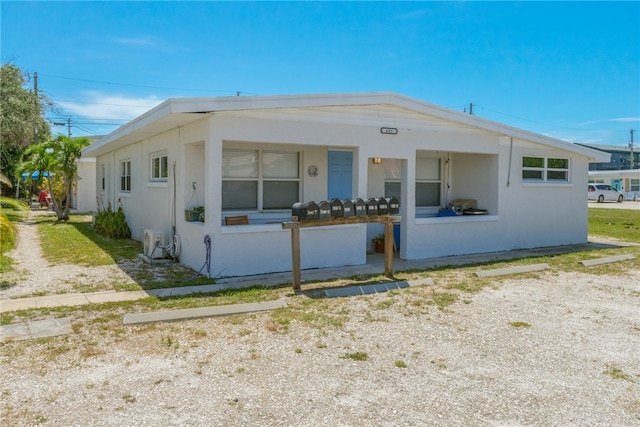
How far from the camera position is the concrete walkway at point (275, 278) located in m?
6.54

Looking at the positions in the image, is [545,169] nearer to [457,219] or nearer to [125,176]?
[457,219]

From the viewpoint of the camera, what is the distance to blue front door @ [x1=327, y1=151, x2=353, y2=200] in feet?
35.4

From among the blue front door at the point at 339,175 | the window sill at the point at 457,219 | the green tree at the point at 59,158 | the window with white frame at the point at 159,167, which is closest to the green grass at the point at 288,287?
the window sill at the point at 457,219

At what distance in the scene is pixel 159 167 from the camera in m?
11.1

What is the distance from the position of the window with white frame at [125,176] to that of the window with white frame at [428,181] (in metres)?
7.95

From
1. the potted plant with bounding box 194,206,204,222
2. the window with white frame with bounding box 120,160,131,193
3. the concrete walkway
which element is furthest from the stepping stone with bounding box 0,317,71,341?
the window with white frame with bounding box 120,160,131,193

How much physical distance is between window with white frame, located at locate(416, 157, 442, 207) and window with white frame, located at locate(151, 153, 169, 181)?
5.73 m

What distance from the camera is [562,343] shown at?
17.0ft

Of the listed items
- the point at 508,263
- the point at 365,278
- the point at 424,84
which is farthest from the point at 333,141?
the point at 424,84

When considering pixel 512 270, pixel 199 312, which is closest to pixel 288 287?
pixel 199 312

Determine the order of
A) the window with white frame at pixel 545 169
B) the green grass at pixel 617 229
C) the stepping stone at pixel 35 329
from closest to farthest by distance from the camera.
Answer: the stepping stone at pixel 35 329 < the window with white frame at pixel 545 169 < the green grass at pixel 617 229

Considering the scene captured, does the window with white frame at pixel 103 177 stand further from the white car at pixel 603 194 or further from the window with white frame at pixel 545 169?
the white car at pixel 603 194

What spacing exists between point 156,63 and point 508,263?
16738 millimetres

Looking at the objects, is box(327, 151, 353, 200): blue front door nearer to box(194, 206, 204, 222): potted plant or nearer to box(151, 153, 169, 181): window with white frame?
box(194, 206, 204, 222): potted plant
